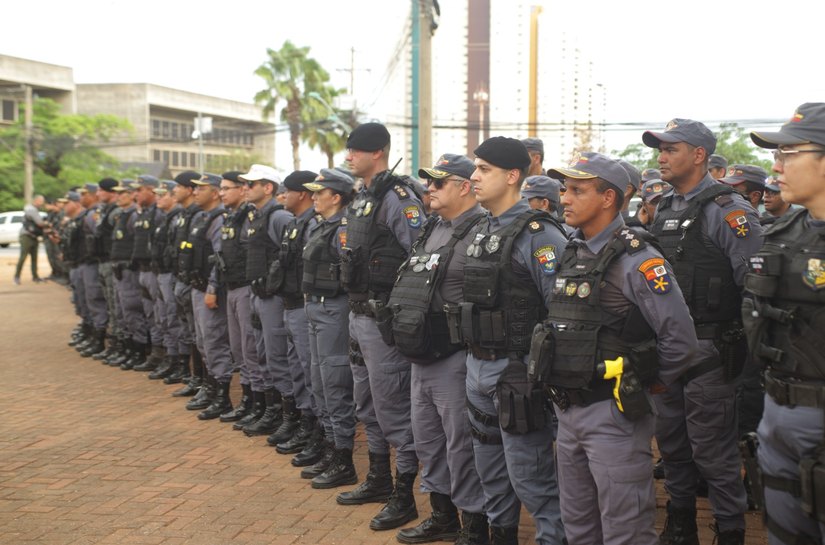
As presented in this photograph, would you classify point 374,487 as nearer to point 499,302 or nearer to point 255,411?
point 499,302

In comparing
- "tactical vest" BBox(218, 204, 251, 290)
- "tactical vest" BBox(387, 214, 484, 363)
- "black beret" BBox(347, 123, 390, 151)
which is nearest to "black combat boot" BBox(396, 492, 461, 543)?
"tactical vest" BBox(387, 214, 484, 363)

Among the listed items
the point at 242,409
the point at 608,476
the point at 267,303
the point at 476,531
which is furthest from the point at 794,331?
the point at 242,409

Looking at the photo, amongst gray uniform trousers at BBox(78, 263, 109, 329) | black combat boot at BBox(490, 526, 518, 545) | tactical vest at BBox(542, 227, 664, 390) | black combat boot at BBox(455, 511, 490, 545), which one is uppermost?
tactical vest at BBox(542, 227, 664, 390)

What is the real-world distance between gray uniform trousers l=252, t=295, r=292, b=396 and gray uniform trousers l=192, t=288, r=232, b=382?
1.04 metres

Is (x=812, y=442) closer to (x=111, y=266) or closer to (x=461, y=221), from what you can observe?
(x=461, y=221)

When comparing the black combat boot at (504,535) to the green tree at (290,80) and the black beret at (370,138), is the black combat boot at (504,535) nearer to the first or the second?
the black beret at (370,138)

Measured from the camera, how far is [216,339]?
8445 mm

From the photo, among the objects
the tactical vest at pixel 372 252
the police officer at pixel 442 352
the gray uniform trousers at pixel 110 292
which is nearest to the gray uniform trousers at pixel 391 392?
the tactical vest at pixel 372 252

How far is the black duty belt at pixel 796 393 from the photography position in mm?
2969

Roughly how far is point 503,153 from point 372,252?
1452 millimetres

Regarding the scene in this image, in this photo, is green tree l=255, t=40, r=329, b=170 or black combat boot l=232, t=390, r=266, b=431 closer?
black combat boot l=232, t=390, r=266, b=431

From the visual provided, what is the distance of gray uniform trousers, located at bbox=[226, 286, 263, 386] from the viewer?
25.6 feet

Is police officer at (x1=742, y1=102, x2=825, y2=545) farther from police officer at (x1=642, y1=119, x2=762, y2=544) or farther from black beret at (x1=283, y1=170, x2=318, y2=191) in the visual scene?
black beret at (x1=283, y1=170, x2=318, y2=191)

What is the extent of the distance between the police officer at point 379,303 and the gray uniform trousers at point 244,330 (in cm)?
225
